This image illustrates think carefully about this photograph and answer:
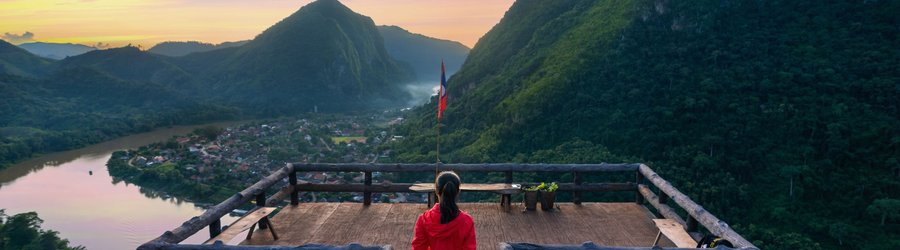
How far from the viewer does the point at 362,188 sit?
702 centimetres

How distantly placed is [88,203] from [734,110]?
51.8m

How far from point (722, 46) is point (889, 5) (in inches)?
527

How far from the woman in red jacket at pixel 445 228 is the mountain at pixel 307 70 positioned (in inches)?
4016

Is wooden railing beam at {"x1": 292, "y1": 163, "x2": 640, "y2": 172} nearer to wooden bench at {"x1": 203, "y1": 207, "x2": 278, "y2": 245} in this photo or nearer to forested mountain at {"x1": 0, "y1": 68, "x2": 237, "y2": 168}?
wooden bench at {"x1": 203, "y1": 207, "x2": 278, "y2": 245}

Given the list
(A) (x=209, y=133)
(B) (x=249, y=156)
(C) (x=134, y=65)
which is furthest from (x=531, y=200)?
(C) (x=134, y=65)

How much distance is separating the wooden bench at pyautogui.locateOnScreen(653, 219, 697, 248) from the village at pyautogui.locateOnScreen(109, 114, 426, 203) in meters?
29.0

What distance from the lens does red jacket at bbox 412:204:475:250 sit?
145 inches

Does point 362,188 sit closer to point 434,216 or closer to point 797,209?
point 434,216

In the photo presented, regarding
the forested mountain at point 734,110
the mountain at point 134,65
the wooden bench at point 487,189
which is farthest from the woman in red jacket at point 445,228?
the mountain at point 134,65

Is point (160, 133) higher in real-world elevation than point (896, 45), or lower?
lower

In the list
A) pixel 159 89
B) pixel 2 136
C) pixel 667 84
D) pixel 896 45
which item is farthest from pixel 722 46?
pixel 159 89

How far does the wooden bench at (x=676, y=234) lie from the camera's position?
16.1 ft

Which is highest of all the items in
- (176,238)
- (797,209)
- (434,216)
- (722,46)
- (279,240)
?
(722,46)

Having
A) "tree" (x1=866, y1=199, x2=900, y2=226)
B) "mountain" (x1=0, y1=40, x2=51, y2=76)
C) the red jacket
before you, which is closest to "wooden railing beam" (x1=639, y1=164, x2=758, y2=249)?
the red jacket
